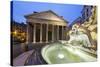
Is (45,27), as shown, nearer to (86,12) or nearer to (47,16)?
(47,16)

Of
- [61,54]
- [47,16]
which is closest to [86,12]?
[47,16]

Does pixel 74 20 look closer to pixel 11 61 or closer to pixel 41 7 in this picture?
pixel 41 7

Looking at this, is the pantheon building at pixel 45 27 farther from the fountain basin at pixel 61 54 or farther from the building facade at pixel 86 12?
the building facade at pixel 86 12

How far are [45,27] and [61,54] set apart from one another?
15.3 inches

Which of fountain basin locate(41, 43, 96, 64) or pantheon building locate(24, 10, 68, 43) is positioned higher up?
pantheon building locate(24, 10, 68, 43)

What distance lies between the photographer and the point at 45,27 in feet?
7.22

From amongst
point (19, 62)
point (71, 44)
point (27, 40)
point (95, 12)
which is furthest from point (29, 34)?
point (95, 12)

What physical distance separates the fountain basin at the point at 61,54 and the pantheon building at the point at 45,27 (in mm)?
97

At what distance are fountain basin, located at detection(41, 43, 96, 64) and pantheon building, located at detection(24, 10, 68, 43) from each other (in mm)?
97

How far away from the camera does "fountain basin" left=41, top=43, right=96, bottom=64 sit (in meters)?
2.19

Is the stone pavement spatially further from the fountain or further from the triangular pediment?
the triangular pediment

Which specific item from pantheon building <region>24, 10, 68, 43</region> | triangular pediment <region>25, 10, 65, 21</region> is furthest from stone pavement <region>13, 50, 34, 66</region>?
triangular pediment <region>25, 10, 65, 21</region>

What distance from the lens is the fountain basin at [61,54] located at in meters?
2.19

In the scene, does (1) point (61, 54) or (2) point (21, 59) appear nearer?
(2) point (21, 59)
